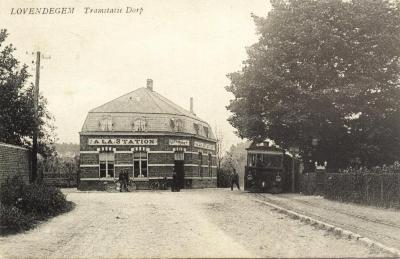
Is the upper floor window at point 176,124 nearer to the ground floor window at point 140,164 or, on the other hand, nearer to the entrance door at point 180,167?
the entrance door at point 180,167

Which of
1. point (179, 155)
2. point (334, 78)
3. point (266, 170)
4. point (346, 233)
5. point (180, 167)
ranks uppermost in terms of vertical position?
point (334, 78)

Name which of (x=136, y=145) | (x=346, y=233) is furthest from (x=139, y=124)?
(x=346, y=233)

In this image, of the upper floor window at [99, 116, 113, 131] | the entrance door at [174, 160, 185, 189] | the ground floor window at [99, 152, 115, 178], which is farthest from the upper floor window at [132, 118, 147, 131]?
the entrance door at [174, 160, 185, 189]

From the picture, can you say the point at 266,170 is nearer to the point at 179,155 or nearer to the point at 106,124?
the point at 179,155

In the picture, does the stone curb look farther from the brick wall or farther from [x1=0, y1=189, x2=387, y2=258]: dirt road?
the brick wall

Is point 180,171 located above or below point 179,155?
below

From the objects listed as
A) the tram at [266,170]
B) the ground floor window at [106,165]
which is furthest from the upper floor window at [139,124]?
the tram at [266,170]

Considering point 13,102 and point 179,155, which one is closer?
point 13,102
